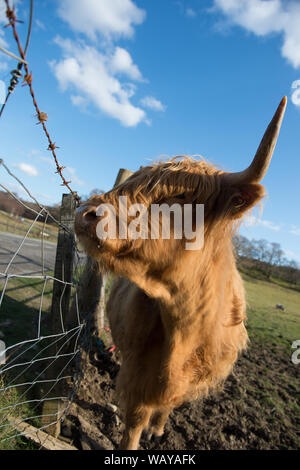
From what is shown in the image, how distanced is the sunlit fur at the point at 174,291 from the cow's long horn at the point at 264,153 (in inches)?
2.3

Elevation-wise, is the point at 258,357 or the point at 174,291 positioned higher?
the point at 174,291

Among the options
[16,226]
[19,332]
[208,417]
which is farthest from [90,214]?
[16,226]

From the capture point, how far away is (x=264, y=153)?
4.14 ft

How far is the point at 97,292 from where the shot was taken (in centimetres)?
394

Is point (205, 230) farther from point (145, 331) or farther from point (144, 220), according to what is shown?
point (145, 331)

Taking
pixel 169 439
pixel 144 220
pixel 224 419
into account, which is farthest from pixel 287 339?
pixel 144 220

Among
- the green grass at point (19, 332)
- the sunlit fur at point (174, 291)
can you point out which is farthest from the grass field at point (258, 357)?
the sunlit fur at point (174, 291)

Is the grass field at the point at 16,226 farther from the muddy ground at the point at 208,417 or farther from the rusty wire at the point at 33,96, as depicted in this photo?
the muddy ground at the point at 208,417

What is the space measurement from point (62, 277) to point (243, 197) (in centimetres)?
164

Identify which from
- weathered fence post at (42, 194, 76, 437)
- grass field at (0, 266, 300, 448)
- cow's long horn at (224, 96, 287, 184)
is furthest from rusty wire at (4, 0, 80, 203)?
grass field at (0, 266, 300, 448)

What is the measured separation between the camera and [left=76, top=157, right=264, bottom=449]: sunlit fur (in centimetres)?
161

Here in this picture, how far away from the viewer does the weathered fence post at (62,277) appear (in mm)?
2393

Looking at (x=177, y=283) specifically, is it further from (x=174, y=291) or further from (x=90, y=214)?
(x=90, y=214)

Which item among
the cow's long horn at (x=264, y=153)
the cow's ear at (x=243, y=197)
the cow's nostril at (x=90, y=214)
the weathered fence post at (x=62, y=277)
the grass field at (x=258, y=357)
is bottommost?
the grass field at (x=258, y=357)
